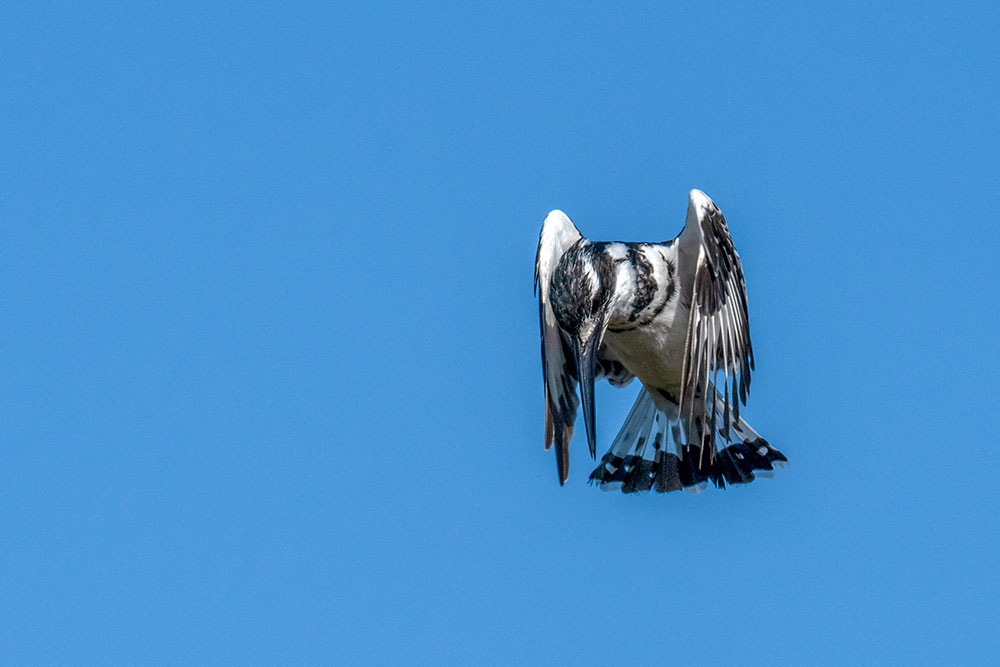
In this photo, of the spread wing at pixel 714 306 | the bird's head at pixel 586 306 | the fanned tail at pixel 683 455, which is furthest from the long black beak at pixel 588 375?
the fanned tail at pixel 683 455

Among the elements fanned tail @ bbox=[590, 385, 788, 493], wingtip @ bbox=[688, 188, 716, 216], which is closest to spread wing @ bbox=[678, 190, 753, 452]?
wingtip @ bbox=[688, 188, 716, 216]

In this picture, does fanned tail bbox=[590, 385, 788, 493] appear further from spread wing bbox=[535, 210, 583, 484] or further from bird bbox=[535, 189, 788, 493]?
spread wing bbox=[535, 210, 583, 484]

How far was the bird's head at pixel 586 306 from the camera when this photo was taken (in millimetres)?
9367

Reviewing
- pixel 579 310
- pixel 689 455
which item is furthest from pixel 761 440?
pixel 579 310

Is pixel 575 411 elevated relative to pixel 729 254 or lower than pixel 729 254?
lower

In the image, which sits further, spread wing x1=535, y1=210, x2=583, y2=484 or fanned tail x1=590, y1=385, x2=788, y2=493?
fanned tail x1=590, y1=385, x2=788, y2=493

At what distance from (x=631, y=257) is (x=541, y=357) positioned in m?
0.93

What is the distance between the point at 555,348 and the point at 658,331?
0.74 metres

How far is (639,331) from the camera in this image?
984 centimetres

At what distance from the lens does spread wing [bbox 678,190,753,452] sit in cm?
939

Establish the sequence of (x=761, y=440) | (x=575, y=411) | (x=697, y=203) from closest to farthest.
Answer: (x=697, y=203) < (x=575, y=411) < (x=761, y=440)

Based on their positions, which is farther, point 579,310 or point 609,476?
point 609,476

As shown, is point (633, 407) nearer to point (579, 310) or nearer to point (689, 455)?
point (689, 455)

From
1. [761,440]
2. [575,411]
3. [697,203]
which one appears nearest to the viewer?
[697,203]
